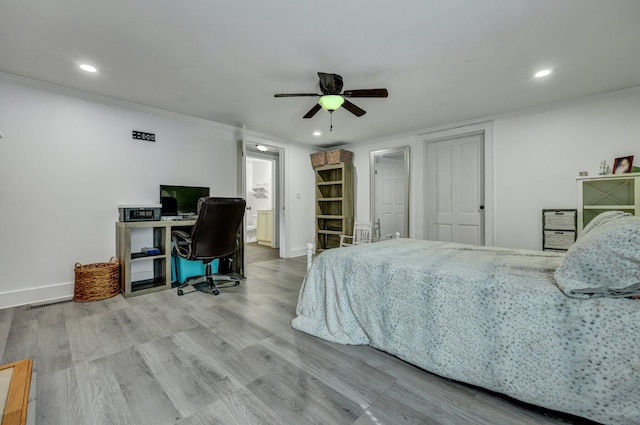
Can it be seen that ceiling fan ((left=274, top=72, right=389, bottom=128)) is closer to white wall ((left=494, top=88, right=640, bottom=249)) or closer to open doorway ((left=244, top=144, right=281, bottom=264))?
white wall ((left=494, top=88, right=640, bottom=249))

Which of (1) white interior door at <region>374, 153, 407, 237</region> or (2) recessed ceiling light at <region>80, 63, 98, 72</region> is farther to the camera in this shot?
(1) white interior door at <region>374, 153, 407, 237</region>

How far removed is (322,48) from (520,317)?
225 cm

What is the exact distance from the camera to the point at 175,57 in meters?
2.27

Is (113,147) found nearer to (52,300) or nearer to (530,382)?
(52,300)

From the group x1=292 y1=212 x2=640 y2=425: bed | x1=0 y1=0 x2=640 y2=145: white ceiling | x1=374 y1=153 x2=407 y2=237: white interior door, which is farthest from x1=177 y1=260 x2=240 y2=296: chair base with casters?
x1=374 y1=153 x2=407 y2=237: white interior door

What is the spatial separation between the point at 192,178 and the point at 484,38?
377 centimetres

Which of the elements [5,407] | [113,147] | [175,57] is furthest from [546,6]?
[113,147]

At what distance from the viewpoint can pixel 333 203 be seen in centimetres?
560

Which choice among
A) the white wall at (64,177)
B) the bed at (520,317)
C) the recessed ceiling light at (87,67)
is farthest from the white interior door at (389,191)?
the recessed ceiling light at (87,67)

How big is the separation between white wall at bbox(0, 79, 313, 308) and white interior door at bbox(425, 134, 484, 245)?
4.08m

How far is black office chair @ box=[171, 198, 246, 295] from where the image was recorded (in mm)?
2793

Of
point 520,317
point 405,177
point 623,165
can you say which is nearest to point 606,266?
point 520,317

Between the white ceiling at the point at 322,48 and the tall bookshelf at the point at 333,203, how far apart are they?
205 centimetres

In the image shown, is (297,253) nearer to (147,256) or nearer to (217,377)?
(147,256)
